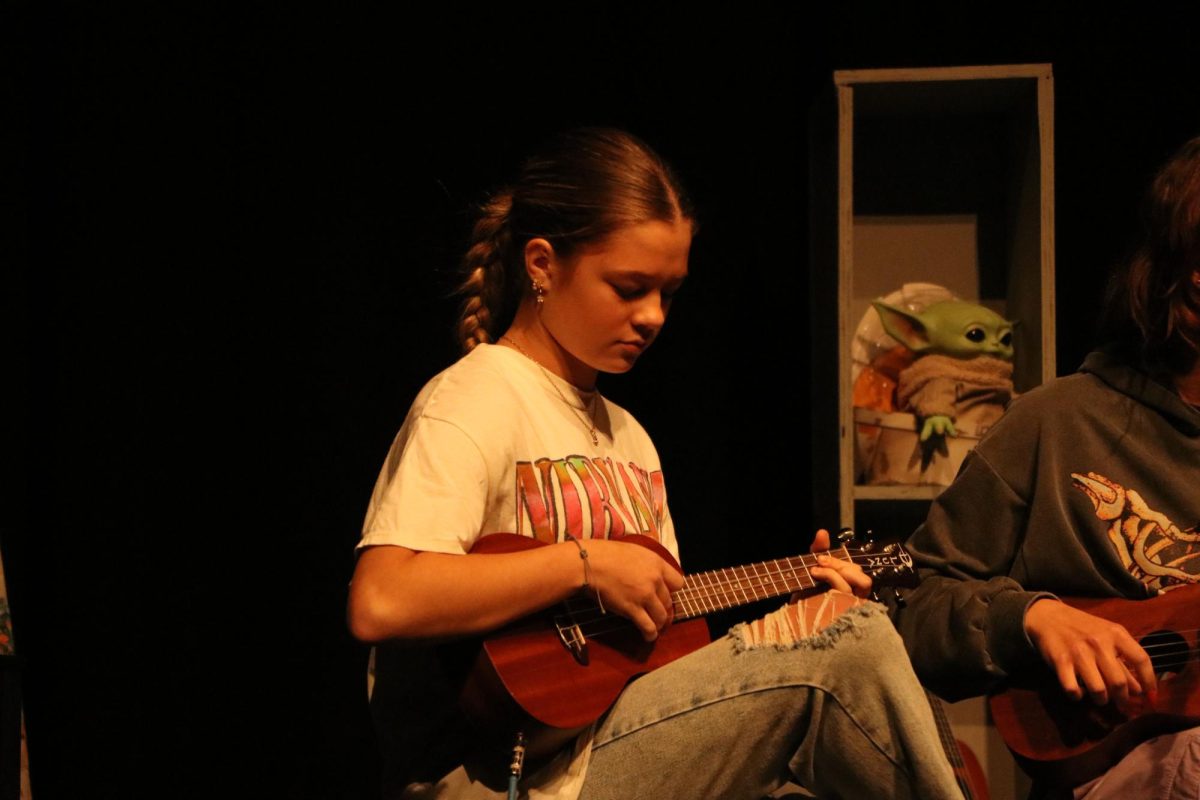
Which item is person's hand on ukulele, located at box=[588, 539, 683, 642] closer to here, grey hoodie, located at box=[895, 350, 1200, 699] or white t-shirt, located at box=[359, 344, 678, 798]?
white t-shirt, located at box=[359, 344, 678, 798]

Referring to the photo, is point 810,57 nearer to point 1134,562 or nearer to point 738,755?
point 1134,562

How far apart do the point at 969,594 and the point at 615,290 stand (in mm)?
634

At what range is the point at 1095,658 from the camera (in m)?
1.53

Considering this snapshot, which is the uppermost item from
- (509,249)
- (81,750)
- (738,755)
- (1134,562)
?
(509,249)

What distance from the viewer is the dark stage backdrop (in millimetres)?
2293

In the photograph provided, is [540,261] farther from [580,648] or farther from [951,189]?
[951,189]

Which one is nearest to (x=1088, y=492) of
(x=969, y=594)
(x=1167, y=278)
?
(x=969, y=594)

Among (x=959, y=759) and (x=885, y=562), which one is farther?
(x=885, y=562)

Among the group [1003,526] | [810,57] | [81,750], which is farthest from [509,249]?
[81,750]

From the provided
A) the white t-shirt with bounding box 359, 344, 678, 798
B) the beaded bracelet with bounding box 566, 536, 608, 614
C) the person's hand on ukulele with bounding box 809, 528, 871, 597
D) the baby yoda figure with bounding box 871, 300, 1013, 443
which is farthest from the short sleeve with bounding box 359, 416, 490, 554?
the baby yoda figure with bounding box 871, 300, 1013, 443

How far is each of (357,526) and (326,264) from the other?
19.7 inches

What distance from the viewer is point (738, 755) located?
1.40m

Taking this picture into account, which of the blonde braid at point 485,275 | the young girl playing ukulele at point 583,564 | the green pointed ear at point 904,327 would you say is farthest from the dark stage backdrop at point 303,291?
the young girl playing ukulele at point 583,564

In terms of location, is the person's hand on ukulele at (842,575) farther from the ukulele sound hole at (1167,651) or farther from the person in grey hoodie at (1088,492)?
the ukulele sound hole at (1167,651)
